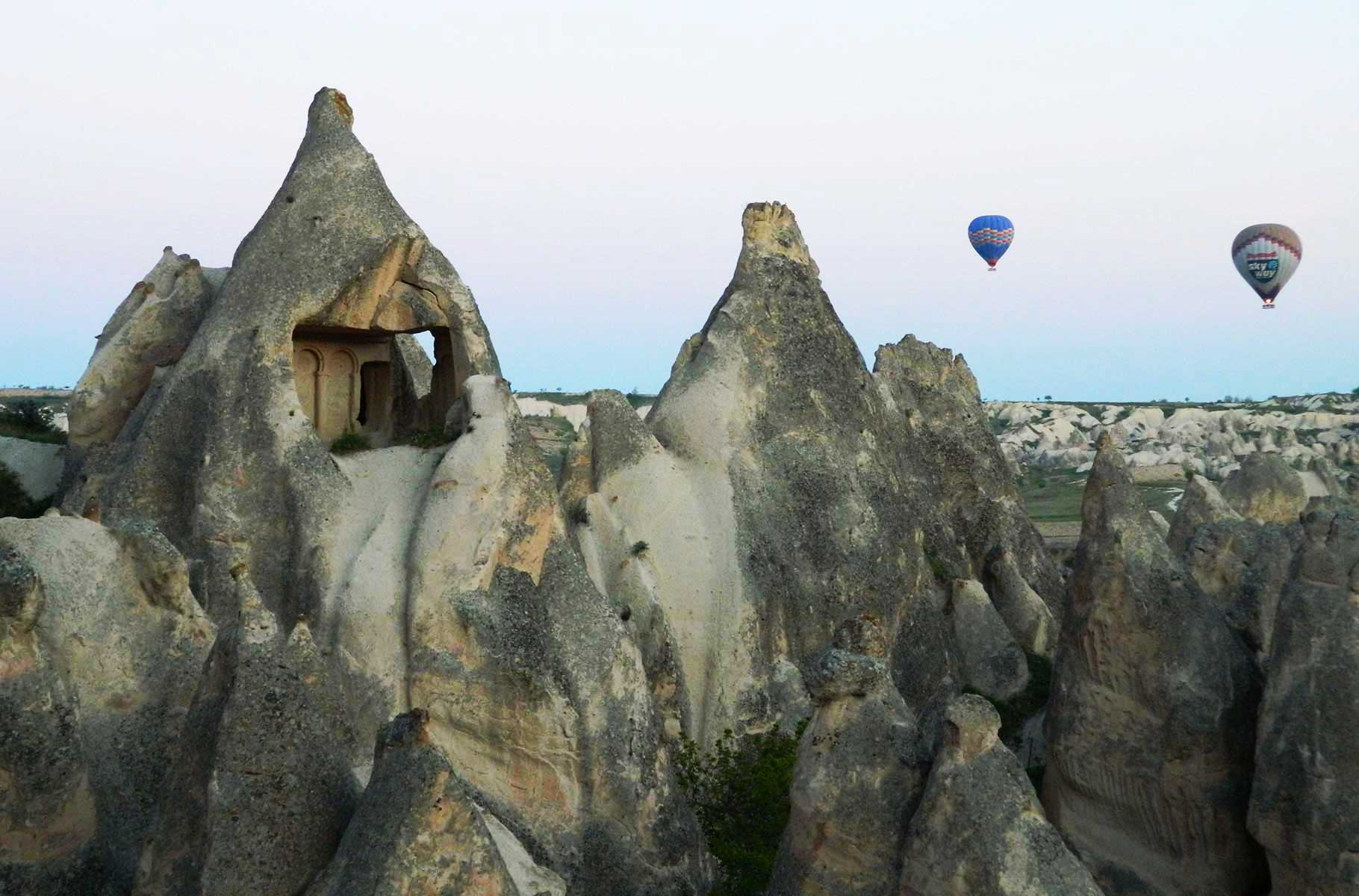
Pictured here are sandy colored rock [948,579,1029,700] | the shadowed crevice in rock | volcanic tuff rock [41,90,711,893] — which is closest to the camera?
volcanic tuff rock [41,90,711,893]

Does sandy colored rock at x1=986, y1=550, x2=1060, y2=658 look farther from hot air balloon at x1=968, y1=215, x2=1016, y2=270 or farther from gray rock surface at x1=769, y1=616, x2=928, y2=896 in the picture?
hot air balloon at x1=968, y1=215, x2=1016, y2=270

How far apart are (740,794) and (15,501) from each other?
890 centimetres

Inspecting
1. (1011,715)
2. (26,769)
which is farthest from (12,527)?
(1011,715)

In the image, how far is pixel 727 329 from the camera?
802 inches

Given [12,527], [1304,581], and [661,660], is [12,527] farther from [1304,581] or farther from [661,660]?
[1304,581]

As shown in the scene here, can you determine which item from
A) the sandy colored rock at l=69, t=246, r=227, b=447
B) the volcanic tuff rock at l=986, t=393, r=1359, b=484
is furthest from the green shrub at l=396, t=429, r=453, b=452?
the volcanic tuff rock at l=986, t=393, r=1359, b=484

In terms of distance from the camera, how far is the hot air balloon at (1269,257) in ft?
154

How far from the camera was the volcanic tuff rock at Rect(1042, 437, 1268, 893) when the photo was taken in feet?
46.9

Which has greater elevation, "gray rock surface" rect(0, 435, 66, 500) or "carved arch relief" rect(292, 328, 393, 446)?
"carved arch relief" rect(292, 328, 393, 446)

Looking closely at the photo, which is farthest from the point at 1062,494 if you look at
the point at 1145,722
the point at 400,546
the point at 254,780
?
the point at 254,780

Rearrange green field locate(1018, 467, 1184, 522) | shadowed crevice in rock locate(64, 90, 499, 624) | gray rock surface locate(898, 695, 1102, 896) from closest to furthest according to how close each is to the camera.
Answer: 1. gray rock surface locate(898, 695, 1102, 896)
2. shadowed crevice in rock locate(64, 90, 499, 624)
3. green field locate(1018, 467, 1184, 522)

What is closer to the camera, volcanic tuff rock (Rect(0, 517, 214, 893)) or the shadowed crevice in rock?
volcanic tuff rock (Rect(0, 517, 214, 893))

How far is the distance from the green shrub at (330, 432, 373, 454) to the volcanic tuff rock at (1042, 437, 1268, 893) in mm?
7407

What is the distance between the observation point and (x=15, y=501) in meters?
19.0
